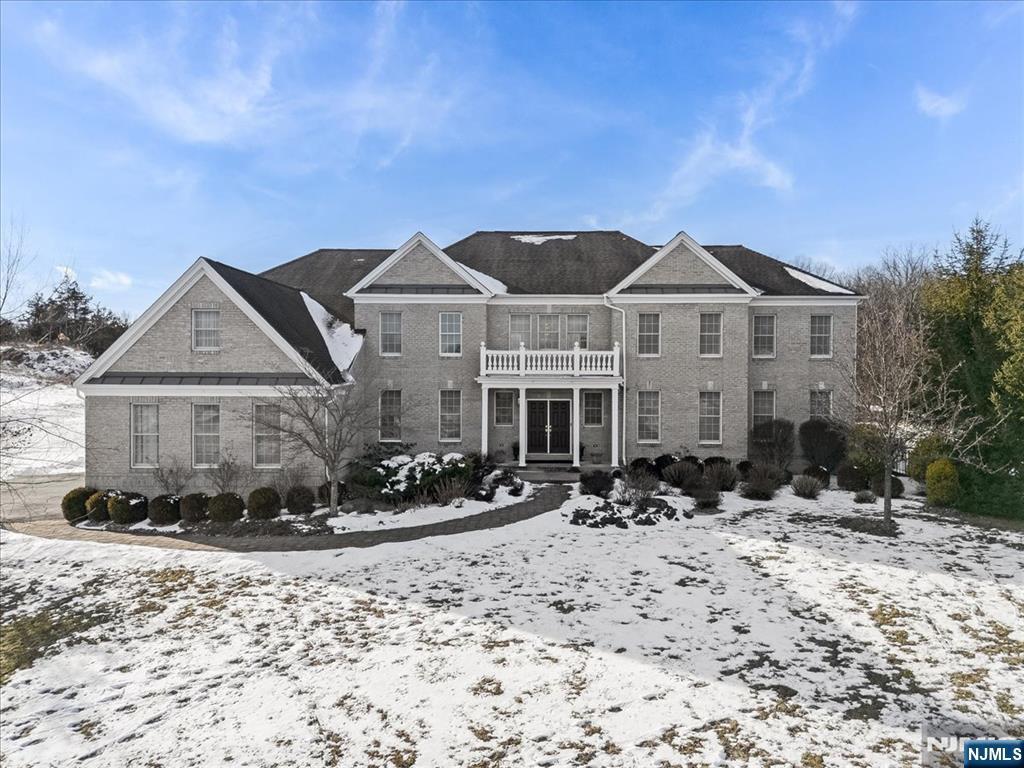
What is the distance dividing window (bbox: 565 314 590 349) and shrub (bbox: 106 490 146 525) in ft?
52.1

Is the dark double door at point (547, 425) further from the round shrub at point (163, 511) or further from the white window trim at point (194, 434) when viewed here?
the round shrub at point (163, 511)

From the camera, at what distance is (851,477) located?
17.5m

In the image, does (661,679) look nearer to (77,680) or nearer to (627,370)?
(77,680)

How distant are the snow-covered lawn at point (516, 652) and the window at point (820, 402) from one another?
10.0 metres

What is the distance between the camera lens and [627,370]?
2125cm

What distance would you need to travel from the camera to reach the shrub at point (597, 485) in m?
16.1

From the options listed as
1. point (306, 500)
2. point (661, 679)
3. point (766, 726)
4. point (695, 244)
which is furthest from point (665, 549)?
point (695, 244)

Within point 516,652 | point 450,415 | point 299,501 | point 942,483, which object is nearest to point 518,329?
point 450,415

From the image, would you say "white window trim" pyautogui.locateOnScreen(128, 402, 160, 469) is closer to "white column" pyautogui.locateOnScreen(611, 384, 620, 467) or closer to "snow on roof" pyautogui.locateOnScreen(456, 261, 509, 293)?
"snow on roof" pyautogui.locateOnScreen(456, 261, 509, 293)

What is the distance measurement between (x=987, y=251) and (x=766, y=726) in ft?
58.1

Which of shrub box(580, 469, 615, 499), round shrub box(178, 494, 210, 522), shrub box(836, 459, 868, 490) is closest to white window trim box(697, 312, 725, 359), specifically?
shrub box(836, 459, 868, 490)

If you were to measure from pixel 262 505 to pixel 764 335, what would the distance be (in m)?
20.0

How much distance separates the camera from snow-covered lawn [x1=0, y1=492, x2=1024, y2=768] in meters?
5.64

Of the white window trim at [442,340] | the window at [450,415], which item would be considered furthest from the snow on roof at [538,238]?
the window at [450,415]
